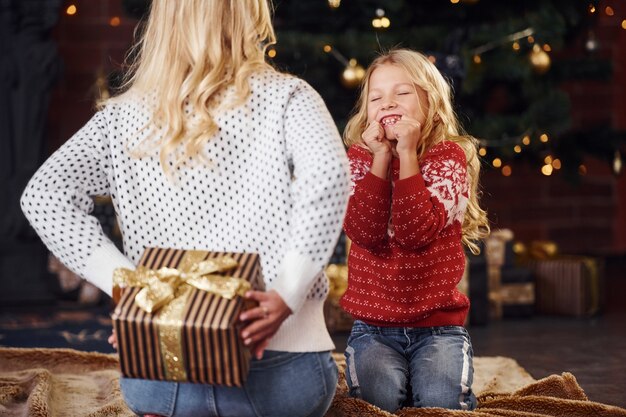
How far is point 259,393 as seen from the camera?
4.59 ft

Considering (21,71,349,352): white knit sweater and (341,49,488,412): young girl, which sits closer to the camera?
(21,71,349,352): white knit sweater

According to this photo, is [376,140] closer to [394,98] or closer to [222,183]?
[394,98]

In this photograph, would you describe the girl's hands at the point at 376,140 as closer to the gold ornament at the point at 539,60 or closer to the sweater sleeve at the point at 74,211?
the sweater sleeve at the point at 74,211

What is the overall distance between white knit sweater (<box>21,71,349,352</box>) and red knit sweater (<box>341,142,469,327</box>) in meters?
0.47

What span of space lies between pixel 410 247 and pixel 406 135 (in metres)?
0.23

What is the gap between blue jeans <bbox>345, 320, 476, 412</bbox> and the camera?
1.88 meters

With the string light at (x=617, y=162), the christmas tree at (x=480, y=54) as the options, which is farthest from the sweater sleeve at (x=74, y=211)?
the string light at (x=617, y=162)

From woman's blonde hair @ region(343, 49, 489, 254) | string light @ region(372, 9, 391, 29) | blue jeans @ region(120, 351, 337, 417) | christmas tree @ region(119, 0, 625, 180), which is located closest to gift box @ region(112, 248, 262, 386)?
blue jeans @ region(120, 351, 337, 417)

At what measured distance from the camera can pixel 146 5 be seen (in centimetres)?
366

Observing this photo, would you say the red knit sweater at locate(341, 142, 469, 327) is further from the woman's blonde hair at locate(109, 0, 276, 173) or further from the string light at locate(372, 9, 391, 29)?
the string light at locate(372, 9, 391, 29)

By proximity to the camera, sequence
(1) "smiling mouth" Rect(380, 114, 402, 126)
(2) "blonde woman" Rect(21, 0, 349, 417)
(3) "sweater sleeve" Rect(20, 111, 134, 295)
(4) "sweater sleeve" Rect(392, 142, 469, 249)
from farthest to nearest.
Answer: (1) "smiling mouth" Rect(380, 114, 402, 126), (4) "sweater sleeve" Rect(392, 142, 469, 249), (3) "sweater sleeve" Rect(20, 111, 134, 295), (2) "blonde woman" Rect(21, 0, 349, 417)

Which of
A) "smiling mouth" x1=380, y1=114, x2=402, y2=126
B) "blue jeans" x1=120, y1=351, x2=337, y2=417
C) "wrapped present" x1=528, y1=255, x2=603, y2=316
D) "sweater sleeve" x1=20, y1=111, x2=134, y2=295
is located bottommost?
"wrapped present" x1=528, y1=255, x2=603, y2=316

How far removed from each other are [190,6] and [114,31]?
3.38 m

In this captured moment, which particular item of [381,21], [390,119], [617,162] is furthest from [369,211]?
[617,162]
